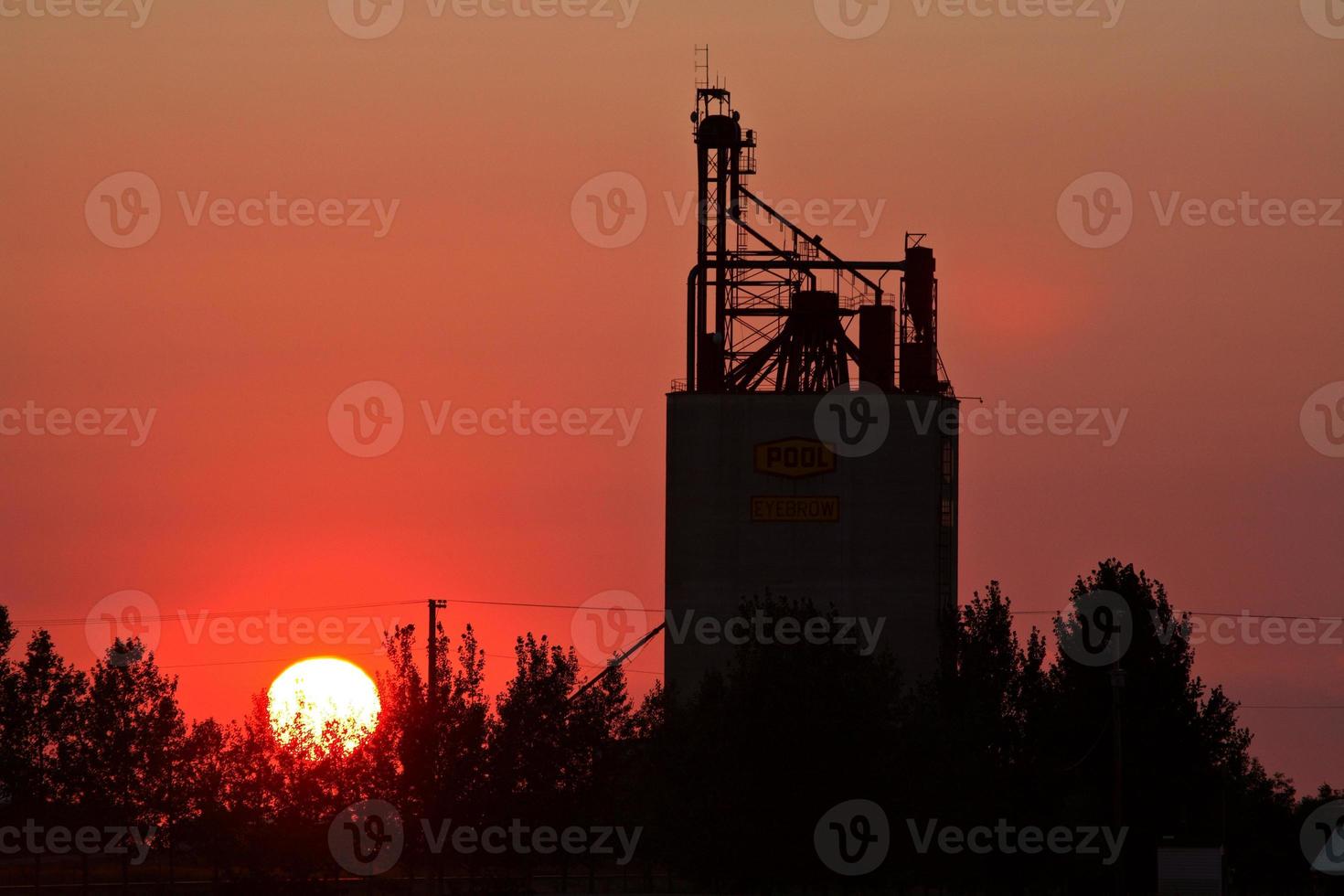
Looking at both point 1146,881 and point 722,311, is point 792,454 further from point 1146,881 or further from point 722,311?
point 1146,881

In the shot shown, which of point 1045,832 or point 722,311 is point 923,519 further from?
point 1045,832

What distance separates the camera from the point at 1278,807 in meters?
115

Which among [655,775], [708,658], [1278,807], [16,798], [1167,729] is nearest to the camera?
[655,775]

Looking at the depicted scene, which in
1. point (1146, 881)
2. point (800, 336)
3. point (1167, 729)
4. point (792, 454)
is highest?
point (800, 336)

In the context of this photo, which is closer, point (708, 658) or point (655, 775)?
point (655, 775)

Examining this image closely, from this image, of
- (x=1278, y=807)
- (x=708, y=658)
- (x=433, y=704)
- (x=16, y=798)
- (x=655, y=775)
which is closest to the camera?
(x=655, y=775)

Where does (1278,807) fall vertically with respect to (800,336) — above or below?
below

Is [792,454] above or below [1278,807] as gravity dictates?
above

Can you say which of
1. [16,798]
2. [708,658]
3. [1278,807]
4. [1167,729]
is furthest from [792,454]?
[1278,807]

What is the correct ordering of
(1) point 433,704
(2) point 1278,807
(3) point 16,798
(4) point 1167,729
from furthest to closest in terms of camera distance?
(2) point 1278,807, (3) point 16,798, (4) point 1167,729, (1) point 433,704

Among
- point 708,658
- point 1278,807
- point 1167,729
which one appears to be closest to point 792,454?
point 708,658

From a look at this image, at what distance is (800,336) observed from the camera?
81750 millimetres

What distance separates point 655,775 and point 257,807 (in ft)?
47.0

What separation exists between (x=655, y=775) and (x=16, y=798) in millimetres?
30039
